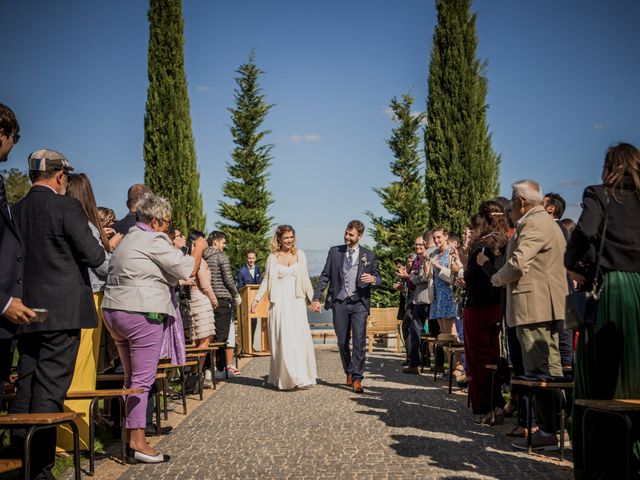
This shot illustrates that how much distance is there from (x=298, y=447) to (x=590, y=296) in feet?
10.3

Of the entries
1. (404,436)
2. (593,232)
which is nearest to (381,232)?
(404,436)

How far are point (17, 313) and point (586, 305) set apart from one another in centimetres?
342

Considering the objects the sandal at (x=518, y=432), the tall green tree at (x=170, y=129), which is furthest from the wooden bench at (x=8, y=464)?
the tall green tree at (x=170, y=129)

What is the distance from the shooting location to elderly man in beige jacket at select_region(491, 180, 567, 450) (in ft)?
20.7

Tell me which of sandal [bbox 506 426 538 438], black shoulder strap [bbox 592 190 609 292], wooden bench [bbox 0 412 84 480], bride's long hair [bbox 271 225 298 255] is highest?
bride's long hair [bbox 271 225 298 255]

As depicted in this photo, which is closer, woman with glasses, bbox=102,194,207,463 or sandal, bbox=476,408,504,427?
woman with glasses, bbox=102,194,207,463

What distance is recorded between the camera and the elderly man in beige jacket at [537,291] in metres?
6.30

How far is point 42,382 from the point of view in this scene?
15.6ft

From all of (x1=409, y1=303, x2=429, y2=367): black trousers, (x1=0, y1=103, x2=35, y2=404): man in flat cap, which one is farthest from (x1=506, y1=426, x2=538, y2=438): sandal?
(x1=409, y1=303, x2=429, y2=367): black trousers

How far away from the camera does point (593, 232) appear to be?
4609 millimetres

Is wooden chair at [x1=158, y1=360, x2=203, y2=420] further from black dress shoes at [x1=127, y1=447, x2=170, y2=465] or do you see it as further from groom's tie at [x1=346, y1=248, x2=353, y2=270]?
groom's tie at [x1=346, y1=248, x2=353, y2=270]

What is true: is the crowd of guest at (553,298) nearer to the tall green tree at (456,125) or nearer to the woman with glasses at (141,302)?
the woman with glasses at (141,302)

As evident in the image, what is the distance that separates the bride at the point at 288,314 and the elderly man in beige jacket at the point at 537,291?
503 cm

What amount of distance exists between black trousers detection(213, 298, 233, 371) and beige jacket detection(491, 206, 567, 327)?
7.19 metres
